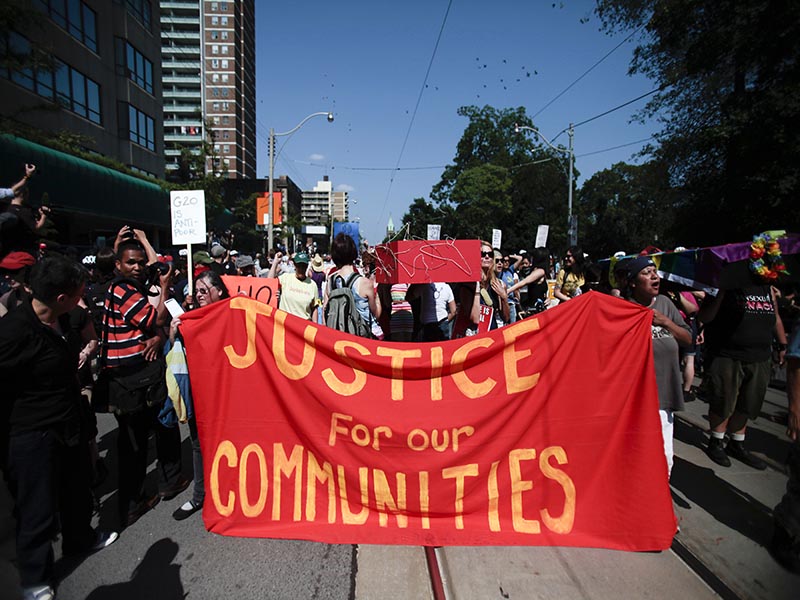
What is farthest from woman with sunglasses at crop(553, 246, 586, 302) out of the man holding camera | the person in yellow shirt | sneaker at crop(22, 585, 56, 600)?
sneaker at crop(22, 585, 56, 600)

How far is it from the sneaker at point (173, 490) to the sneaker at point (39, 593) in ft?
4.09

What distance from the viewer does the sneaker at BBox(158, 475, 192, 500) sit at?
4043 mm

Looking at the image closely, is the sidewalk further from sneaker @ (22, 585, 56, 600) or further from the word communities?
sneaker @ (22, 585, 56, 600)

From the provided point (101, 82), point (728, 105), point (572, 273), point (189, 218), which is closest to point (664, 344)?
point (572, 273)

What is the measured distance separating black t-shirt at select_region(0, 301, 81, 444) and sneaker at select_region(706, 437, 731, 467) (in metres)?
5.30

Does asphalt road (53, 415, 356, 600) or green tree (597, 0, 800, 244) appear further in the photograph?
green tree (597, 0, 800, 244)

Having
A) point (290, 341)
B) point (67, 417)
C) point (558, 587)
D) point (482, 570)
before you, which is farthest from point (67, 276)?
point (558, 587)

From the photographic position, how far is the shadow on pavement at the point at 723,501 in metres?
3.57

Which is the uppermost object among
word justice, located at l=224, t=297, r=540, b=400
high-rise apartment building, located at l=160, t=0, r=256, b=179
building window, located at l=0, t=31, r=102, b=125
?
high-rise apartment building, located at l=160, t=0, r=256, b=179

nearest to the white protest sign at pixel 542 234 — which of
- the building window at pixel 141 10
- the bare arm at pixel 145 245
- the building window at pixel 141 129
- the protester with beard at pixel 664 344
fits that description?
the protester with beard at pixel 664 344

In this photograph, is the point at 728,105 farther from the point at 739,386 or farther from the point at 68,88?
the point at 68,88

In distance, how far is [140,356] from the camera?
3682mm

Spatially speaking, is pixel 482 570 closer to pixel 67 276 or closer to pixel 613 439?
pixel 613 439

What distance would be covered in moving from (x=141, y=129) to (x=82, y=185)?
12.0 meters
